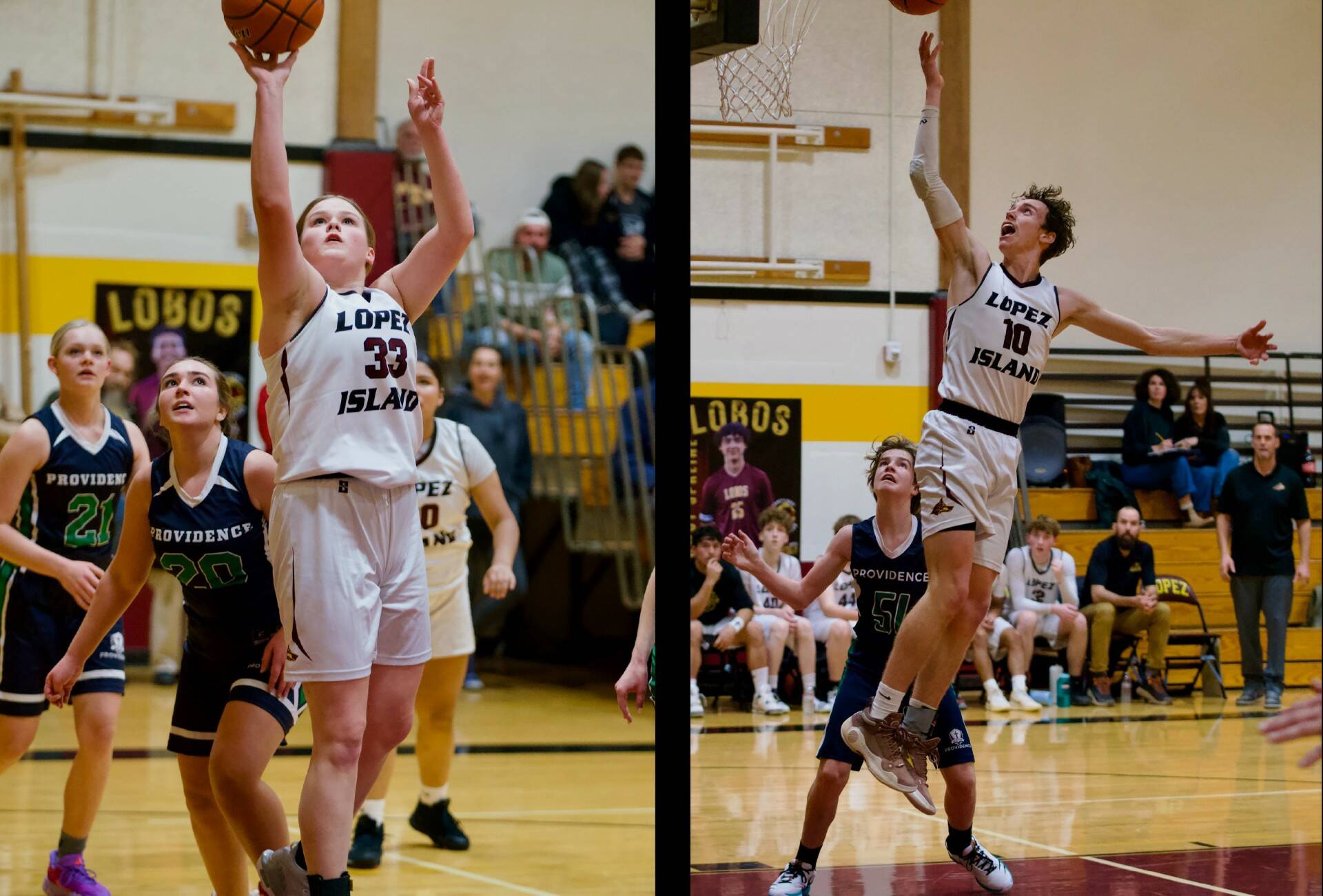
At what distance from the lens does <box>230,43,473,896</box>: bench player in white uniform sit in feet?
9.97

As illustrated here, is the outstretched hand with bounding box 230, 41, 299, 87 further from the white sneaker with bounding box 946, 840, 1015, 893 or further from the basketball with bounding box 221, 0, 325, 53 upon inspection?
the white sneaker with bounding box 946, 840, 1015, 893

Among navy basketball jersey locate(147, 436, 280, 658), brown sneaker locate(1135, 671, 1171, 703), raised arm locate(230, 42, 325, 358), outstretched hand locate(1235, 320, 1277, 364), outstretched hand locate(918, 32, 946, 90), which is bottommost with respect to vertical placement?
brown sneaker locate(1135, 671, 1171, 703)

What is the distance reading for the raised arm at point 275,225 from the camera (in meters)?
2.96

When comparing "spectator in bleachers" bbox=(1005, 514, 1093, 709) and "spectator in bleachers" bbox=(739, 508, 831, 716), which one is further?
"spectator in bleachers" bbox=(1005, 514, 1093, 709)

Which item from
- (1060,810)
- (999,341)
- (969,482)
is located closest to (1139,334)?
(999,341)

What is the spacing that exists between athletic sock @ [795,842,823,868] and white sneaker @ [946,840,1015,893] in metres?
0.44

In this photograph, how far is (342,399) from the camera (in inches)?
123

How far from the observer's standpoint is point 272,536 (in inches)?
125

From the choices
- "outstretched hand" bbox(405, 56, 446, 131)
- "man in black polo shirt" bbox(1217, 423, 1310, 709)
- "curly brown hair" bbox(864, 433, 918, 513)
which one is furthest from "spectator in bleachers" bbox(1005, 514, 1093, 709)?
"outstretched hand" bbox(405, 56, 446, 131)

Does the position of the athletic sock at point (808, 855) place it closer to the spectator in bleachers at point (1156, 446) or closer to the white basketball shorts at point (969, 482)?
the white basketball shorts at point (969, 482)

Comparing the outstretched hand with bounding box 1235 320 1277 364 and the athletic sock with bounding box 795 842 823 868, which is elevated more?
the outstretched hand with bounding box 1235 320 1277 364

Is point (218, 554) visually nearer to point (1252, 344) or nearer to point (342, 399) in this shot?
point (342, 399)

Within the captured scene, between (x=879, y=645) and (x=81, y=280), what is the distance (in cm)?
715

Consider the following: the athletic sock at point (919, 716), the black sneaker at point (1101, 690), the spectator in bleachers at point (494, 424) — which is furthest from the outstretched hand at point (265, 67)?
the spectator in bleachers at point (494, 424)
